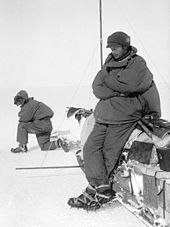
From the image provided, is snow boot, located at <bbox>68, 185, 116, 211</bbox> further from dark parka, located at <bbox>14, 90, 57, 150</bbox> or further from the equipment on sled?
dark parka, located at <bbox>14, 90, 57, 150</bbox>

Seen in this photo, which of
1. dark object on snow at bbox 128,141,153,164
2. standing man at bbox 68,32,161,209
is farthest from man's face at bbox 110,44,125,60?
dark object on snow at bbox 128,141,153,164

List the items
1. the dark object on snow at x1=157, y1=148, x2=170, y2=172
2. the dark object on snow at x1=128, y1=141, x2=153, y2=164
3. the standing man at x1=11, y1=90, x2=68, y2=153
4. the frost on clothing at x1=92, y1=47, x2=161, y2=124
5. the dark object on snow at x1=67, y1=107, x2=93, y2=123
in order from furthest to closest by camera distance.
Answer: the standing man at x1=11, y1=90, x2=68, y2=153 < the dark object on snow at x1=67, y1=107, x2=93, y2=123 < the frost on clothing at x1=92, y1=47, x2=161, y2=124 < the dark object on snow at x1=128, y1=141, x2=153, y2=164 < the dark object on snow at x1=157, y1=148, x2=170, y2=172

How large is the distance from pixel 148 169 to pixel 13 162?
3.04 m

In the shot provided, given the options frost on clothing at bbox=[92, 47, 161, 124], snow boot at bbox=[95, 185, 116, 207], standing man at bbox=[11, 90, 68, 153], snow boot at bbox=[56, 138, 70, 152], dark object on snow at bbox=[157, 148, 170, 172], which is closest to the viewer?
dark object on snow at bbox=[157, 148, 170, 172]

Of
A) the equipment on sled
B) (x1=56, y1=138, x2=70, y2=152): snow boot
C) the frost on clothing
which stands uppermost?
the frost on clothing

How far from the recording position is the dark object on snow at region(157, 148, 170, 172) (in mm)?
2783

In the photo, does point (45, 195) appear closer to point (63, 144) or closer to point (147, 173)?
point (147, 173)

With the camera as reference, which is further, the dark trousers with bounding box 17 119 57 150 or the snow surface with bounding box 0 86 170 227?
the dark trousers with bounding box 17 119 57 150

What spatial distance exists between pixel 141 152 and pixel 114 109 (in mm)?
495

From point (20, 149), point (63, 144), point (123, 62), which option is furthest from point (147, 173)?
point (20, 149)

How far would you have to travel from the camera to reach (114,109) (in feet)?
11.2

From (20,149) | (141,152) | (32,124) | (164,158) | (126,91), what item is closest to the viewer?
(164,158)

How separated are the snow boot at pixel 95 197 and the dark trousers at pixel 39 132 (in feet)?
9.31

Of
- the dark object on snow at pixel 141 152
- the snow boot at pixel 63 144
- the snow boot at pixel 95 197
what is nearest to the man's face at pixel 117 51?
the dark object on snow at pixel 141 152
